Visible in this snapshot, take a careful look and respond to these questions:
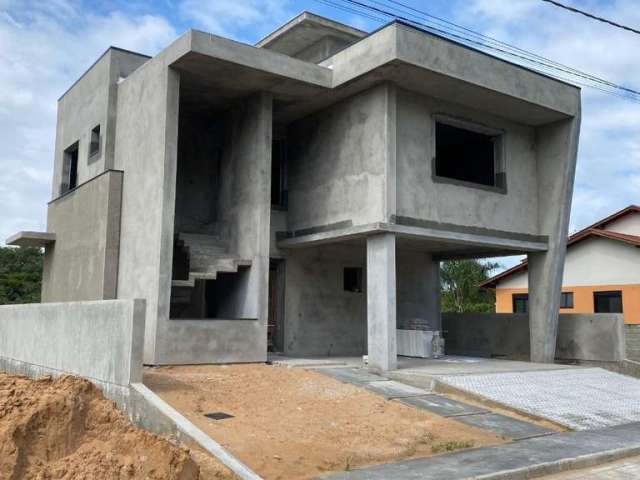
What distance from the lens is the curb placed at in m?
6.82

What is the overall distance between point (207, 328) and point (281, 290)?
3460 mm

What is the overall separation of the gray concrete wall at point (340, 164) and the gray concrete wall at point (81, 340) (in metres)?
5.98

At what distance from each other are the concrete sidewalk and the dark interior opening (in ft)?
28.3

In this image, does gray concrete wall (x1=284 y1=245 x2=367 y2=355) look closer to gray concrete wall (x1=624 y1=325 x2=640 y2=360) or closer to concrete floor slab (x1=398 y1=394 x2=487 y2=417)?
concrete floor slab (x1=398 y1=394 x2=487 y2=417)

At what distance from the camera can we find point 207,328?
12.7 meters

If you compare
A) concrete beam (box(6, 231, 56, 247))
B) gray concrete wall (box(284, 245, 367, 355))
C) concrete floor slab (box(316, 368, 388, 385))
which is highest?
concrete beam (box(6, 231, 56, 247))

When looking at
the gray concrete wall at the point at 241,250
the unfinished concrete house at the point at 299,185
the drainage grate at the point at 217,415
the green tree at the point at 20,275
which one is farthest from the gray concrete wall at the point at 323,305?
the green tree at the point at 20,275

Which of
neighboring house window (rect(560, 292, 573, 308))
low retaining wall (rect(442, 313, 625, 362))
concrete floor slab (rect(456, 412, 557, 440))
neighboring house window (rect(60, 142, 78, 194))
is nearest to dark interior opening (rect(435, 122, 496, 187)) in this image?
low retaining wall (rect(442, 313, 625, 362))

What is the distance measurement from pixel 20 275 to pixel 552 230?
31.6 meters

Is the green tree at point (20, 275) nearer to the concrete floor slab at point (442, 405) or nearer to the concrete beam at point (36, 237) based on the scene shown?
the concrete beam at point (36, 237)

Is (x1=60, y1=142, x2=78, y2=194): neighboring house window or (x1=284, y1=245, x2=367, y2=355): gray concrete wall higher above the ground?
(x1=60, y1=142, x2=78, y2=194): neighboring house window

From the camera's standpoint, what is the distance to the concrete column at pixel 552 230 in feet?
51.9

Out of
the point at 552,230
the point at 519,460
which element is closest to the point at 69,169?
the point at 552,230

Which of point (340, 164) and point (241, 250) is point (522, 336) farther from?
point (241, 250)
